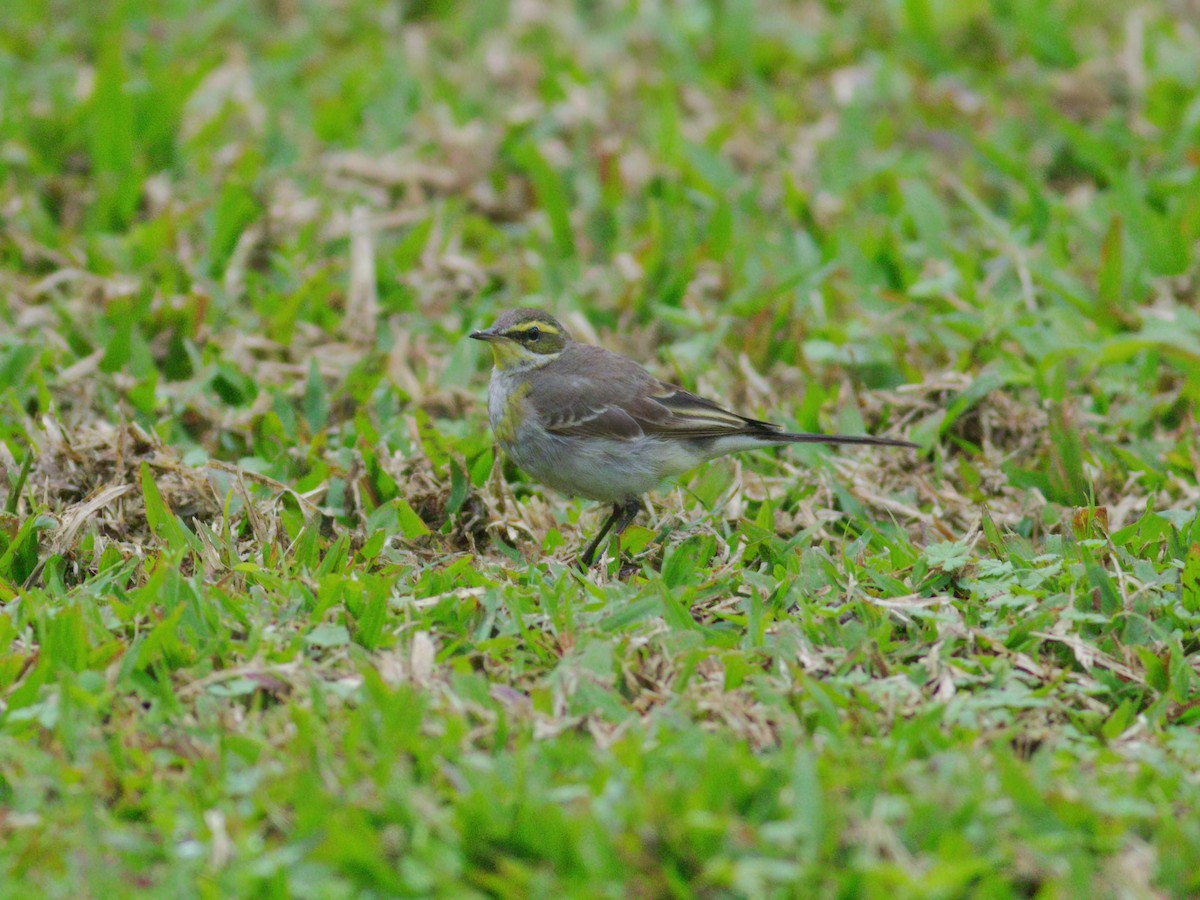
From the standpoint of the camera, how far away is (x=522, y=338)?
20.7 ft

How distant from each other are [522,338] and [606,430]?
2.19 feet

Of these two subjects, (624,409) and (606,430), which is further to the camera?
(624,409)

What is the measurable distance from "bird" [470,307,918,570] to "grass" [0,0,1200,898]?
0.85 ft

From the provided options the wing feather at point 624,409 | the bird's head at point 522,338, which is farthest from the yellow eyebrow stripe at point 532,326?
the wing feather at point 624,409

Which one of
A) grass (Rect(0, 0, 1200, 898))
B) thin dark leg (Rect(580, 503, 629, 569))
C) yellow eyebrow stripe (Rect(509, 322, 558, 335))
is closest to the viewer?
grass (Rect(0, 0, 1200, 898))

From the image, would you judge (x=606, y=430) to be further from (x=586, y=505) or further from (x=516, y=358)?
(x=586, y=505)

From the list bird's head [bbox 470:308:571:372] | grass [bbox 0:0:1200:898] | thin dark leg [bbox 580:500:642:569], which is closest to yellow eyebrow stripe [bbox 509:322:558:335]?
bird's head [bbox 470:308:571:372]

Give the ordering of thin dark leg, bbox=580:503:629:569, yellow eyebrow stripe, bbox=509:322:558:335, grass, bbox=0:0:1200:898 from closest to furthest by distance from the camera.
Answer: grass, bbox=0:0:1200:898
thin dark leg, bbox=580:503:629:569
yellow eyebrow stripe, bbox=509:322:558:335

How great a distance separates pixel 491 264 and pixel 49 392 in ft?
9.06

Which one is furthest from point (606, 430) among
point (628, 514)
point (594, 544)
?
point (594, 544)

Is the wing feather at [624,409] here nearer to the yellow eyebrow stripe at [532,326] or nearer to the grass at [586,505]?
the yellow eyebrow stripe at [532,326]

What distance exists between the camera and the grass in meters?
3.78

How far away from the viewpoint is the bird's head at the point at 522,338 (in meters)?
6.29

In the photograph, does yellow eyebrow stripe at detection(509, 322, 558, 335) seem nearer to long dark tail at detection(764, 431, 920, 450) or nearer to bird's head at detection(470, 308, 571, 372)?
bird's head at detection(470, 308, 571, 372)
